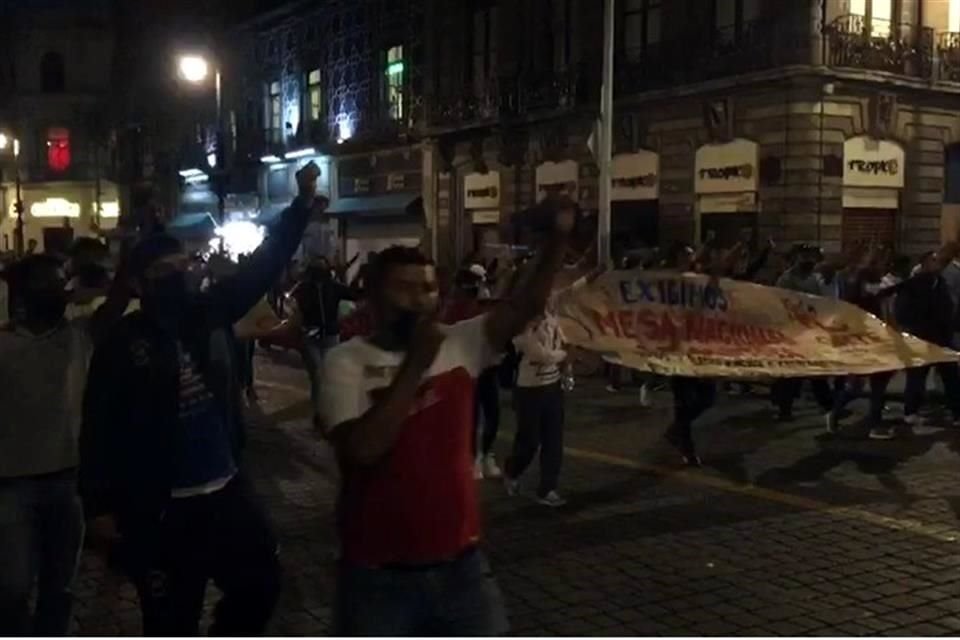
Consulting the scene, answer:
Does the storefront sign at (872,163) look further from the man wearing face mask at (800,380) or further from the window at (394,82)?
the window at (394,82)

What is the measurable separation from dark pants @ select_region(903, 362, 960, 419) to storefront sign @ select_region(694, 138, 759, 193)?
1176cm

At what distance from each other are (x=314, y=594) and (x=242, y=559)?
2519 mm

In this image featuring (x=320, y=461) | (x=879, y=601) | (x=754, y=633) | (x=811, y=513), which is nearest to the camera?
(x=754, y=633)

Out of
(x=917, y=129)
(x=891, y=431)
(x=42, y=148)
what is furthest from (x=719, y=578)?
(x=42, y=148)

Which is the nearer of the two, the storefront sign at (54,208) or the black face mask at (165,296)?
the black face mask at (165,296)

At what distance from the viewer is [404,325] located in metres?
3.45

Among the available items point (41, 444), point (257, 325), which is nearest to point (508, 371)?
point (257, 325)

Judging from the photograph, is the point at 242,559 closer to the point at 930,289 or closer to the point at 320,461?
the point at 320,461

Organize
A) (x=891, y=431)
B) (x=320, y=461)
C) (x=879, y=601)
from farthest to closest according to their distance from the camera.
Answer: (x=891, y=431) < (x=320, y=461) < (x=879, y=601)

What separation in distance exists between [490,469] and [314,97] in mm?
32730

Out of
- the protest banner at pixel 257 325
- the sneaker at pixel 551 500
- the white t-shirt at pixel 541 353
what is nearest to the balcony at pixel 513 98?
the white t-shirt at pixel 541 353

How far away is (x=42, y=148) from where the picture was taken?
61.6 metres

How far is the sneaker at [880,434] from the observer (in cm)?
1138

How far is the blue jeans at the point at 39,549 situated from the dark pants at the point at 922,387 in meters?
9.38
